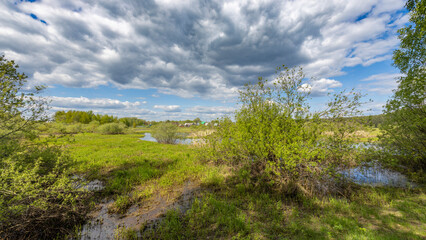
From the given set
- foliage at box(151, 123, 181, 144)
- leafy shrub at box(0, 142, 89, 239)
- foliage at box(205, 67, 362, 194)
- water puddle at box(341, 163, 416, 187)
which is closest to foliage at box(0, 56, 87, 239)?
leafy shrub at box(0, 142, 89, 239)

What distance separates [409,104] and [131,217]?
58.8 feet

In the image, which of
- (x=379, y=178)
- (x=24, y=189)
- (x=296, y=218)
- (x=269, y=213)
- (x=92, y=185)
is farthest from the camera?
(x=379, y=178)

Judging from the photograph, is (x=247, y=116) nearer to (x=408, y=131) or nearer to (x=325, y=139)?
(x=325, y=139)

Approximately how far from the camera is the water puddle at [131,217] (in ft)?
17.3

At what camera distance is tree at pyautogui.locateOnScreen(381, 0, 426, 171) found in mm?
9281

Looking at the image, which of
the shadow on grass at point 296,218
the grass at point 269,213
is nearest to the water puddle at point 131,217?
the grass at point 269,213

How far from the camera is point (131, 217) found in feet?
20.2

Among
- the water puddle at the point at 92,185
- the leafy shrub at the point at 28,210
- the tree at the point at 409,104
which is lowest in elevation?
the water puddle at the point at 92,185

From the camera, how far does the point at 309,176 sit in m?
7.50

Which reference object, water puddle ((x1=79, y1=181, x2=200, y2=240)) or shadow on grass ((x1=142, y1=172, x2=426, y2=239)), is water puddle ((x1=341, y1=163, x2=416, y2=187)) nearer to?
shadow on grass ((x1=142, y1=172, x2=426, y2=239))

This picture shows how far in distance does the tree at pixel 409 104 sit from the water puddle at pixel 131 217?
1345cm

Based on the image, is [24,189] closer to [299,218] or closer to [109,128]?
[299,218]

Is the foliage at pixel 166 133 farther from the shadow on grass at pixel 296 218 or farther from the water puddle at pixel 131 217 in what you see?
the shadow on grass at pixel 296 218

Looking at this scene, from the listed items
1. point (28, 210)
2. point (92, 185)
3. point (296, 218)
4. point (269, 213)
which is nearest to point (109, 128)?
point (92, 185)
